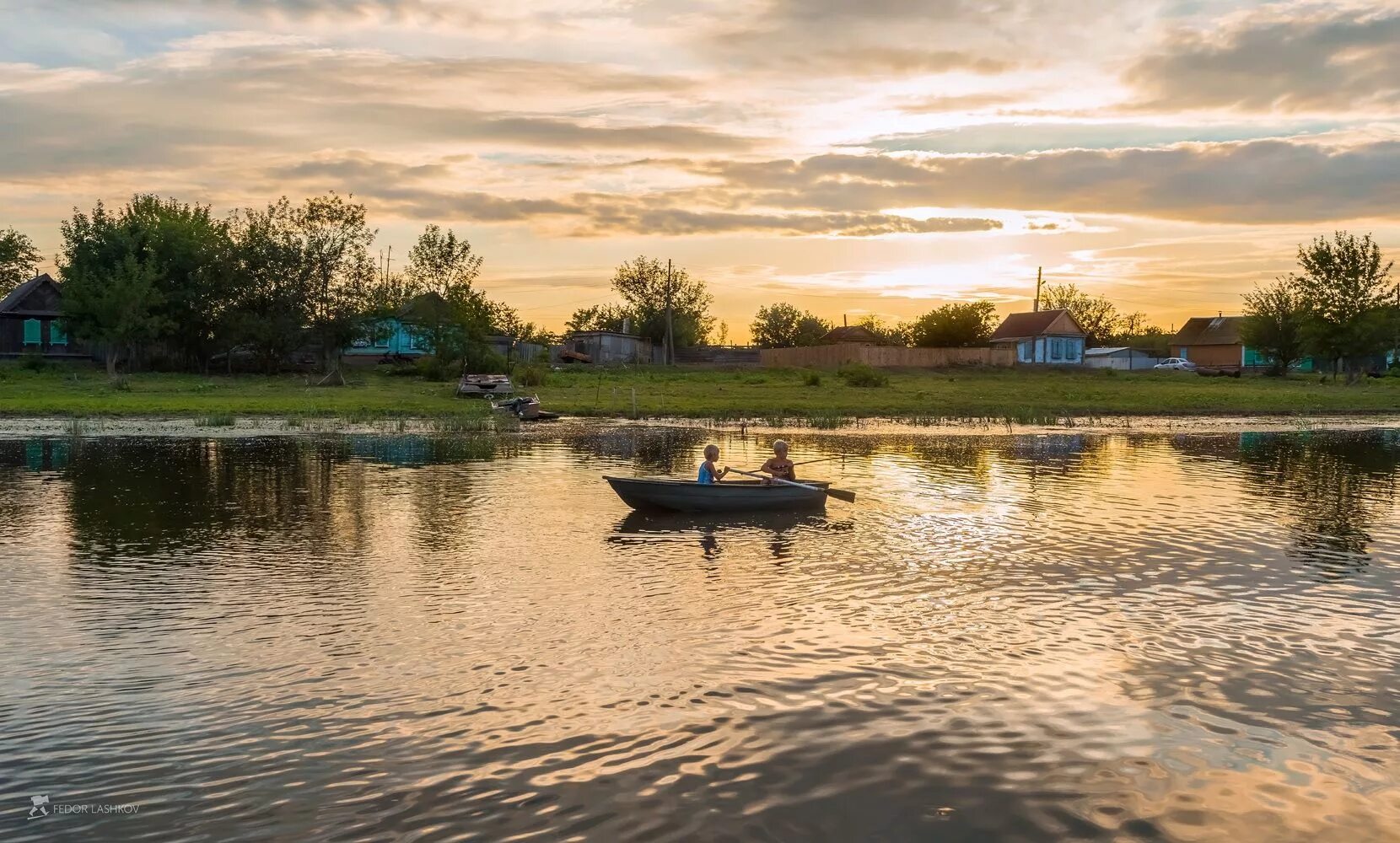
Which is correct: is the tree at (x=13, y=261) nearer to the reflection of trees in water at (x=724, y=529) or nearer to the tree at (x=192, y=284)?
the tree at (x=192, y=284)

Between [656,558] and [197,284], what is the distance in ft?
188

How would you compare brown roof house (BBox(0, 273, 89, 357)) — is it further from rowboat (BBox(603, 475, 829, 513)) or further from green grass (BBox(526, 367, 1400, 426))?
rowboat (BBox(603, 475, 829, 513))

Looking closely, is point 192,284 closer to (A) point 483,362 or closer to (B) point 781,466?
(A) point 483,362

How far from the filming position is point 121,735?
32.4ft

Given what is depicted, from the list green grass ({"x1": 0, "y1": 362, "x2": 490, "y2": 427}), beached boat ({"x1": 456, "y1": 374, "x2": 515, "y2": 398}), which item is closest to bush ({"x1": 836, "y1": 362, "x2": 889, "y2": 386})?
beached boat ({"x1": 456, "y1": 374, "x2": 515, "y2": 398})

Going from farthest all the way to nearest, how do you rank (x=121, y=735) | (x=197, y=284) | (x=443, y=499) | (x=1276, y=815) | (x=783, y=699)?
(x=197, y=284)
(x=443, y=499)
(x=783, y=699)
(x=121, y=735)
(x=1276, y=815)

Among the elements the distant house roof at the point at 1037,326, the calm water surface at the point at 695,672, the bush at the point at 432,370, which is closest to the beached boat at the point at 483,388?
the bush at the point at 432,370

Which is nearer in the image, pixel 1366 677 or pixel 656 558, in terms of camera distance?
pixel 1366 677

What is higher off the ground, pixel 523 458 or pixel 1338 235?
pixel 1338 235

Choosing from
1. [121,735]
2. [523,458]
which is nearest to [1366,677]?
[121,735]

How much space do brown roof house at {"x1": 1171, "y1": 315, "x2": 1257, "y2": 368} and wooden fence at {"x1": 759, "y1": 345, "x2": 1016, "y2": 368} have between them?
39358mm

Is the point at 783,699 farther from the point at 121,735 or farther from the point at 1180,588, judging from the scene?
the point at 1180,588

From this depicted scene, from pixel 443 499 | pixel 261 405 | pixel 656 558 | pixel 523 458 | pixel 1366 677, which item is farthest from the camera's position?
pixel 261 405

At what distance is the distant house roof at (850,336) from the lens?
365 ft
